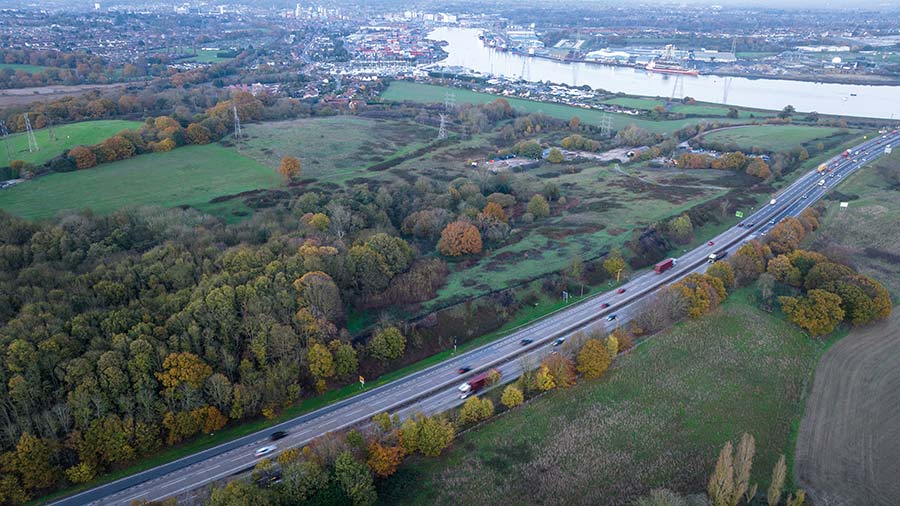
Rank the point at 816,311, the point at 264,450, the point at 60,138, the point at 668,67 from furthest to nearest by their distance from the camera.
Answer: the point at 668,67
the point at 60,138
the point at 816,311
the point at 264,450

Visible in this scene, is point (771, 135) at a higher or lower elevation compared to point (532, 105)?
lower

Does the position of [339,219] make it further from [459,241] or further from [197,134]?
[197,134]

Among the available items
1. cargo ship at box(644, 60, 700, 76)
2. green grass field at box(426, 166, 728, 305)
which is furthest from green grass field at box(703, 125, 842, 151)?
cargo ship at box(644, 60, 700, 76)

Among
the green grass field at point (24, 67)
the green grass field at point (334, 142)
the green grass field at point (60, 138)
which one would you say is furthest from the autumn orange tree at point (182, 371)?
the green grass field at point (24, 67)

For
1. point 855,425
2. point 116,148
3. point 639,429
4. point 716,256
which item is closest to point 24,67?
point 116,148

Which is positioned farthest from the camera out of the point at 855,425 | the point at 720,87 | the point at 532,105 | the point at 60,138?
the point at 720,87

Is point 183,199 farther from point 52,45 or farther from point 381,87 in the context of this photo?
point 52,45

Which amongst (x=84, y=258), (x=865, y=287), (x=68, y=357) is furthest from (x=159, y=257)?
(x=865, y=287)
